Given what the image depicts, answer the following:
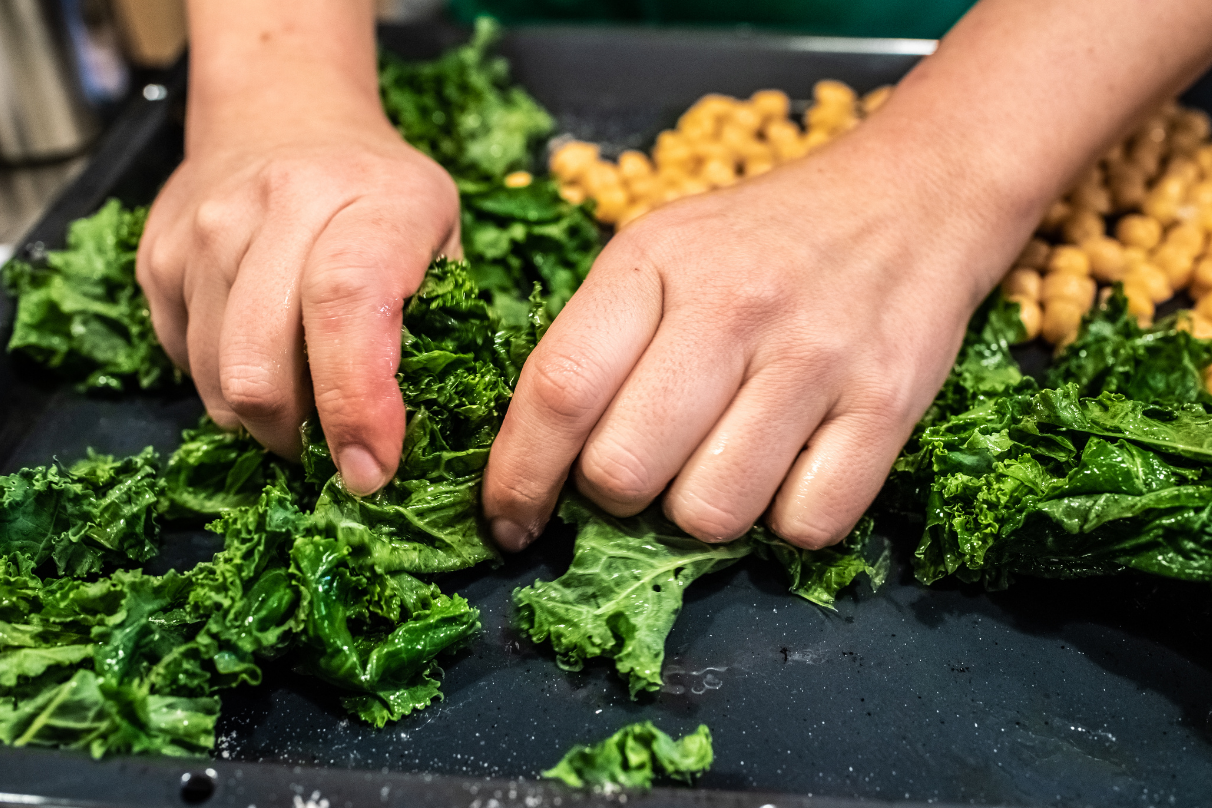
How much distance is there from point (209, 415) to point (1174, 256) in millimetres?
2686

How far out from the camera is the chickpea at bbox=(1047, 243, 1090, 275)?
256cm

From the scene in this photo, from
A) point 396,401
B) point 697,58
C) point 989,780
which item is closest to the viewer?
point 989,780

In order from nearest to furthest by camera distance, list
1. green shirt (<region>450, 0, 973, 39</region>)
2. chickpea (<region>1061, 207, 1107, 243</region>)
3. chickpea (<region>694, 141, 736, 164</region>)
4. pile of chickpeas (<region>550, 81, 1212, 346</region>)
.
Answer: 1. pile of chickpeas (<region>550, 81, 1212, 346</region>)
2. chickpea (<region>1061, 207, 1107, 243</region>)
3. chickpea (<region>694, 141, 736, 164</region>)
4. green shirt (<region>450, 0, 973, 39</region>)

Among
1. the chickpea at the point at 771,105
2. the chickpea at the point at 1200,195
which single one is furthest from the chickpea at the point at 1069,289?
the chickpea at the point at 771,105

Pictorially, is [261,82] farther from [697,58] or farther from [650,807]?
[650,807]

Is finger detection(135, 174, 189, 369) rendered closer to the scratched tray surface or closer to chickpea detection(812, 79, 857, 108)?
the scratched tray surface

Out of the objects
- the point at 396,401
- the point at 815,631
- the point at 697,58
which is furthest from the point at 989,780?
the point at 697,58

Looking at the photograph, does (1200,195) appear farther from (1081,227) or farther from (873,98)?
(873,98)

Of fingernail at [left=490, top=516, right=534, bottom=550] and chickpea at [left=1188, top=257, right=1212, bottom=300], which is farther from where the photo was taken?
chickpea at [left=1188, top=257, right=1212, bottom=300]

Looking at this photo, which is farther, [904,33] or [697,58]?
[904,33]

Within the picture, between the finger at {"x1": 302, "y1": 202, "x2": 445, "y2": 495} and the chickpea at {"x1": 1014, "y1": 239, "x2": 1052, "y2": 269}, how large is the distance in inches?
72.6

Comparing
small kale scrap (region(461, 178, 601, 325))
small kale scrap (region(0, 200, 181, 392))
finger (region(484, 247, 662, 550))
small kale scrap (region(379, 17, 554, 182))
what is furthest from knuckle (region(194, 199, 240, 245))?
A: small kale scrap (region(379, 17, 554, 182))

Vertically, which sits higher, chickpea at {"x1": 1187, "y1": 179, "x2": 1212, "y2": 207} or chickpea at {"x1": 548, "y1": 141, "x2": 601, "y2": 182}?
chickpea at {"x1": 1187, "y1": 179, "x2": 1212, "y2": 207}

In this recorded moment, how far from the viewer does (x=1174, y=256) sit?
2.67 meters
